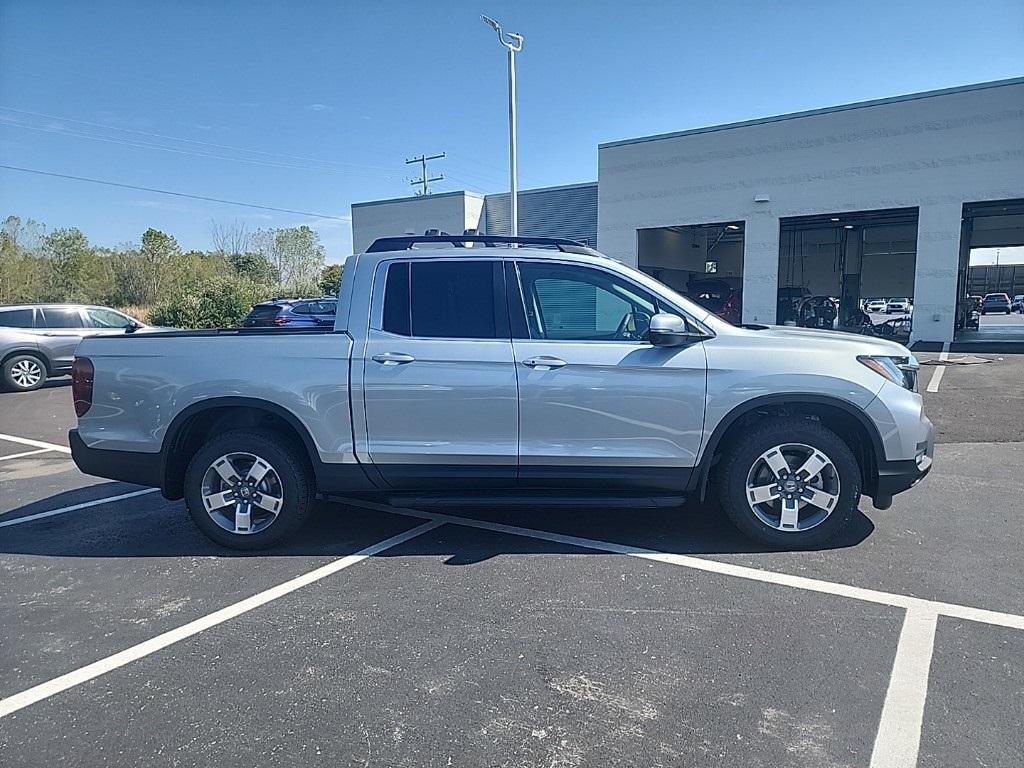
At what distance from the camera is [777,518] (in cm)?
450

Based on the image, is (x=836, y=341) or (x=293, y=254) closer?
(x=836, y=341)

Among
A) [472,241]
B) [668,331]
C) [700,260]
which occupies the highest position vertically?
[700,260]

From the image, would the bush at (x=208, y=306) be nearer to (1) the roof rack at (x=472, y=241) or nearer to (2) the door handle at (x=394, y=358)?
(1) the roof rack at (x=472, y=241)

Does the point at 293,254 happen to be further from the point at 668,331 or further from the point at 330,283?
the point at 668,331

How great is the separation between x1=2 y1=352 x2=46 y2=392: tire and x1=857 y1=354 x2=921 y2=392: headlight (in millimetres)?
14461

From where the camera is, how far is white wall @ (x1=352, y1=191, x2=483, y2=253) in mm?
30672

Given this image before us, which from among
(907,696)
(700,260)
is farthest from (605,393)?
(700,260)

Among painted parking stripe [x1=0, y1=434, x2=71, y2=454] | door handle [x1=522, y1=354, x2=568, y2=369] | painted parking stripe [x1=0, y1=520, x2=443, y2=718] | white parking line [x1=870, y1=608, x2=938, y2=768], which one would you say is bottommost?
painted parking stripe [x1=0, y1=434, x2=71, y2=454]

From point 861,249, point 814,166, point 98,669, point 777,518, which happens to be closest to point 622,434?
point 777,518

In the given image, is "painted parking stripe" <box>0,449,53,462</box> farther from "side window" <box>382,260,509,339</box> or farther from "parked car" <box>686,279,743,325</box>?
"parked car" <box>686,279,743,325</box>

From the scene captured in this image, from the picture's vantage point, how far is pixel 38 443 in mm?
8516

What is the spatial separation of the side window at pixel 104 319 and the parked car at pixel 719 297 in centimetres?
1685

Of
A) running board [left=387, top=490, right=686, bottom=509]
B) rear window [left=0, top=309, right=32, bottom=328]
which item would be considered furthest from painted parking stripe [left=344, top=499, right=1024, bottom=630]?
rear window [left=0, top=309, right=32, bottom=328]

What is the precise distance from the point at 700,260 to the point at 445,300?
29.2 metres
